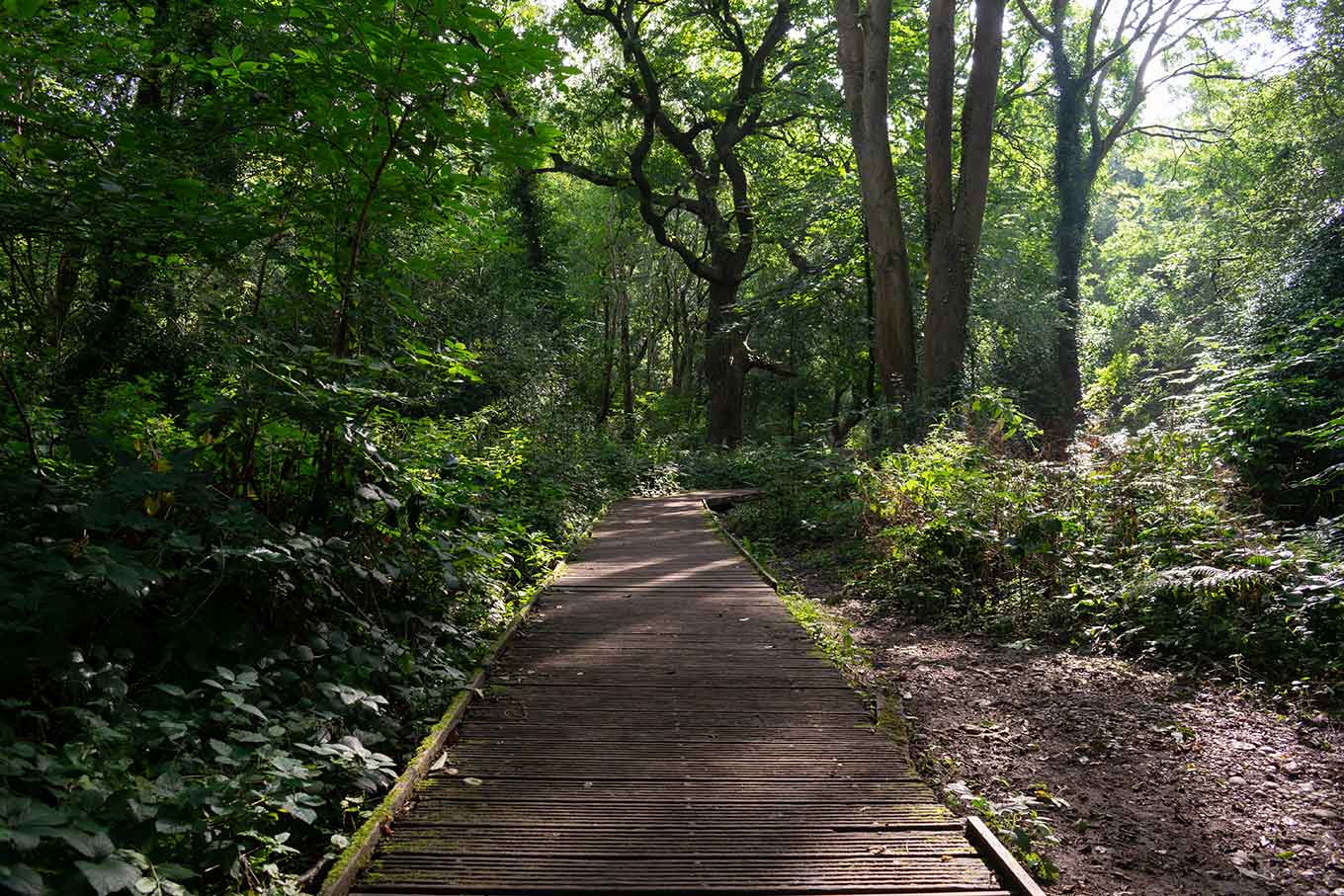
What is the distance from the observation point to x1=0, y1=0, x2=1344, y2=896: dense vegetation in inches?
114

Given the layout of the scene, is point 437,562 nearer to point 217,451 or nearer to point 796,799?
point 217,451

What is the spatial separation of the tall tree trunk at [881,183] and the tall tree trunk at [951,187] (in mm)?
668

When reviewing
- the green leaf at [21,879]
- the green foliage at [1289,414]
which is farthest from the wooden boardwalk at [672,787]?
the green foliage at [1289,414]

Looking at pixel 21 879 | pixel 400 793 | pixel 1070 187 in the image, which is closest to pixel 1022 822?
pixel 400 793

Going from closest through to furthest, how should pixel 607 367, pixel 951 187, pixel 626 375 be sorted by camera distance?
1. pixel 951 187
2. pixel 607 367
3. pixel 626 375

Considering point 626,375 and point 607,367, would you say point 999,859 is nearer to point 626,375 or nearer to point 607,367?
point 607,367

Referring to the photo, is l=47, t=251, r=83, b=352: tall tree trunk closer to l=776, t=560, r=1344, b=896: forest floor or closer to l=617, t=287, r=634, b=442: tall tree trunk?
l=776, t=560, r=1344, b=896: forest floor

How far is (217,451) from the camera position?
13.6 ft

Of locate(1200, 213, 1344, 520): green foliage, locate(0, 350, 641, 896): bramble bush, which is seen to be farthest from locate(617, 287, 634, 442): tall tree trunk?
locate(0, 350, 641, 896): bramble bush

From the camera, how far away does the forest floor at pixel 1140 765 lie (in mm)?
3014

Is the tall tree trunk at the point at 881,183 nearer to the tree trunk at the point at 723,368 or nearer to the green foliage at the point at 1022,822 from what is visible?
the tree trunk at the point at 723,368

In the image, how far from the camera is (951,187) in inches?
495

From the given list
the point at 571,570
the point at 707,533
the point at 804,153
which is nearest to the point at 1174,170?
the point at 804,153

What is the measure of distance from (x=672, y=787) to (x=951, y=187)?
1173 cm
